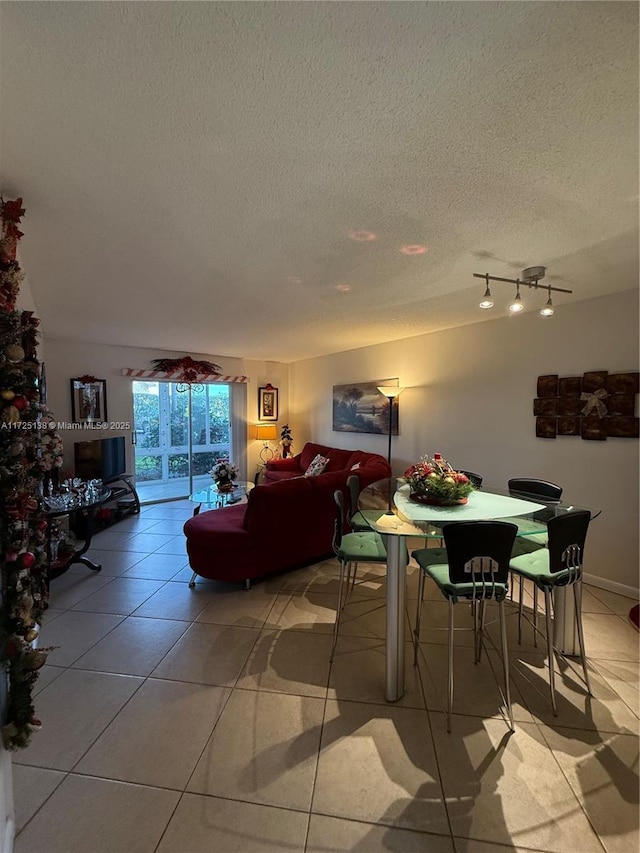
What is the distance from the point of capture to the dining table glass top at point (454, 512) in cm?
194

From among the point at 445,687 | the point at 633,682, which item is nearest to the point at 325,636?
the point at 445,687

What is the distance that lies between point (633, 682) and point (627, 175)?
2.63 meters

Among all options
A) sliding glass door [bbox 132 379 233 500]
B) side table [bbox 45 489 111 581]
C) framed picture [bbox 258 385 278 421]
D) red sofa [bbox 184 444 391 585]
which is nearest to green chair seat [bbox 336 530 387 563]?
red sofa [bbox 184 444 391 585]

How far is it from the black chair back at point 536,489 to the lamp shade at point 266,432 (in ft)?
14.8

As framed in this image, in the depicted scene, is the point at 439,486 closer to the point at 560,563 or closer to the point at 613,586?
the point at 560,563

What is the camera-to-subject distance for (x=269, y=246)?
2023 mm

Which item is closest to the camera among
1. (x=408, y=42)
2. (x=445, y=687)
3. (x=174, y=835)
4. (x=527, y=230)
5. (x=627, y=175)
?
(x=408, y=42)

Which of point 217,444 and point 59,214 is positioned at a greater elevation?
point 59,214

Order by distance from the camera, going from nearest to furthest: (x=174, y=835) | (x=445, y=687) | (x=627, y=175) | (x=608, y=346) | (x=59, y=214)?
1. (x=174, y=835)
2. (x=627, y=175)
3. (x=59, y=214)
4. (x=445, y=687)
5. (x=608, y=346)

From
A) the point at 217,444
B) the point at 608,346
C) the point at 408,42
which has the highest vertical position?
the point at 408,42

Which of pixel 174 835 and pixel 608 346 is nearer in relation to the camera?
pixel 174 835

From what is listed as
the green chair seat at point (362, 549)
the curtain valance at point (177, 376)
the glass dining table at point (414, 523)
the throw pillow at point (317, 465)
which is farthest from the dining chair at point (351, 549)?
the curtain valance at point (177, 376)

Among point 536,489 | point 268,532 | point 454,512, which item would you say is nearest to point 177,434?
point 268,532

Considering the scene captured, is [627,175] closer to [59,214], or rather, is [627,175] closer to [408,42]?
[408,42]
